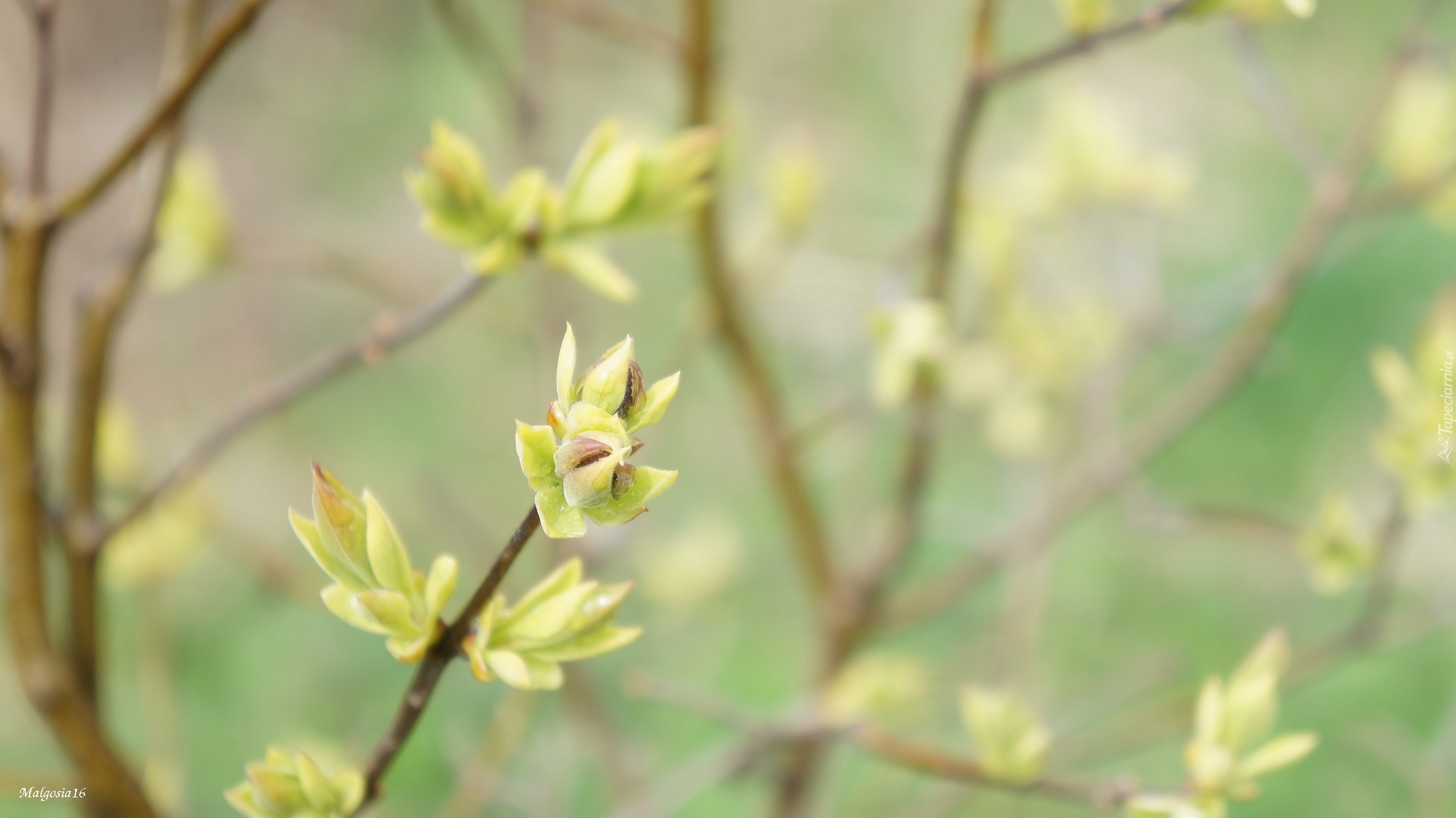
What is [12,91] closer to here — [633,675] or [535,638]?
[633,675]

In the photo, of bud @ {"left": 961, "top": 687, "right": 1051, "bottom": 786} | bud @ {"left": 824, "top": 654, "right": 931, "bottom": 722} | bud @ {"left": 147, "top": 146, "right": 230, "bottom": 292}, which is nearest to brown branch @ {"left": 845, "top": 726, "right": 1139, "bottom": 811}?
bud @ {"left": 961, "top": 687, "right": 1051, "bottom": 786}

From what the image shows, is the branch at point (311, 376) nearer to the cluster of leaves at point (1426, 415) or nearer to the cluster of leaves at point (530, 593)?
the cluster of leaves at point (530, 593)

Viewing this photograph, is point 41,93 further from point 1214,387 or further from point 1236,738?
point 1214,387

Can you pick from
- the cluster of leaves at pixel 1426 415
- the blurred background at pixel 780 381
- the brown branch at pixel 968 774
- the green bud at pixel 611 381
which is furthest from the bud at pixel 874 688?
the green bud at pixel 611 381

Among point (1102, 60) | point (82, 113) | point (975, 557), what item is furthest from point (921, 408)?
point (82, 113)

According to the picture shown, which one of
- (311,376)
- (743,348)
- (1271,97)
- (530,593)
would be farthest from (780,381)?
(530,593)

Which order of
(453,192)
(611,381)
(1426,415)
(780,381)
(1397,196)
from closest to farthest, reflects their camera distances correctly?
(611,381) < (453,192) < (1426,415) < (1397,196) < (780,381)
